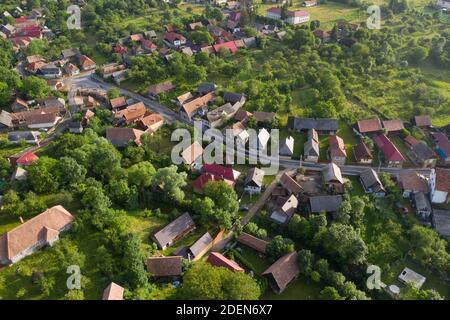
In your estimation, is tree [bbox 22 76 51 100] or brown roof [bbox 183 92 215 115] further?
tree [bbox 22 76 51 100]

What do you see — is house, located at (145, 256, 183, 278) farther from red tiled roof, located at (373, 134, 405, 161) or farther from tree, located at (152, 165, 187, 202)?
red tiled roof, located at (373, 134, 405, 161)

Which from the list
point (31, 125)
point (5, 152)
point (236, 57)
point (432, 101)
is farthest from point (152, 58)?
point (432, 101)

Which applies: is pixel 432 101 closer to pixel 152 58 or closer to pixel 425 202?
pixel 425 202

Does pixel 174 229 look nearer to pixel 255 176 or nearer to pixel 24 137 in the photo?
pixel 255 176

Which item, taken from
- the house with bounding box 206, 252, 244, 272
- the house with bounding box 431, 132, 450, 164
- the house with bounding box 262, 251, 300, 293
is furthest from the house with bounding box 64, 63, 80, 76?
the house with bounding box 431, 132, 450, 164

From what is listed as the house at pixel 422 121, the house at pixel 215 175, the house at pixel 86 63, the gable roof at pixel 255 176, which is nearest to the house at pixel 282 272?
the gable roof at pixel 255 176
